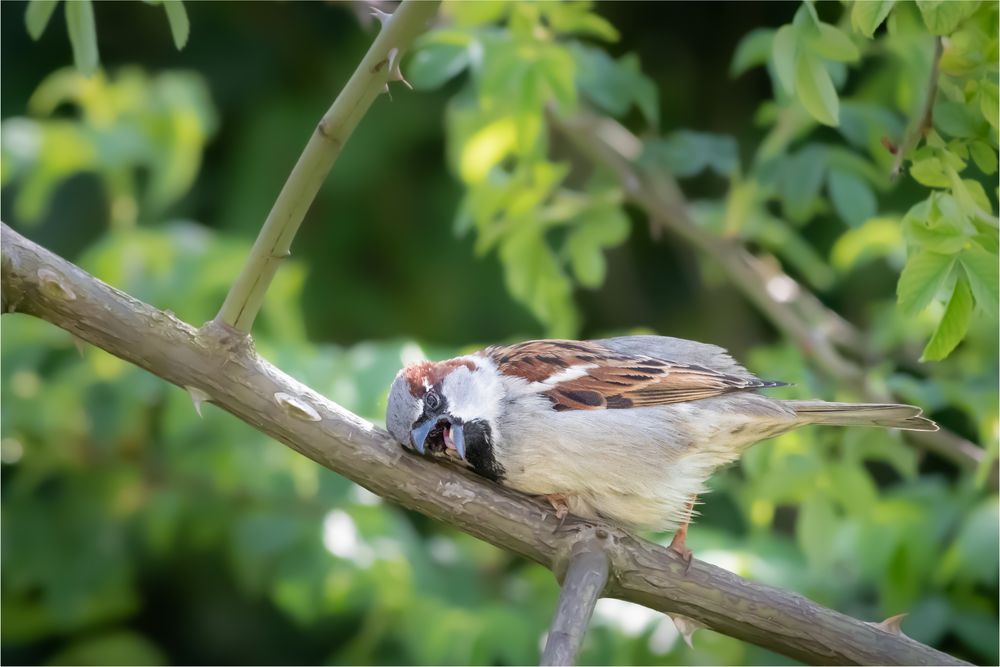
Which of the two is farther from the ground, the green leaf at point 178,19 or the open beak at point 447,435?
the green leaf at point 178,19

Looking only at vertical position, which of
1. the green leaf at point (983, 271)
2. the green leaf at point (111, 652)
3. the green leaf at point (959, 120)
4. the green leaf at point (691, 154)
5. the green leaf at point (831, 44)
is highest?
the green leaf at point (691, 154)

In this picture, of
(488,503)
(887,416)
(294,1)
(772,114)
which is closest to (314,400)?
(488,503)

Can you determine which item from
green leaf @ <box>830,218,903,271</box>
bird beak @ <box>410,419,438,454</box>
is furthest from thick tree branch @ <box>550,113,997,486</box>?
bird beak @ <box>410,419,438,454</box>

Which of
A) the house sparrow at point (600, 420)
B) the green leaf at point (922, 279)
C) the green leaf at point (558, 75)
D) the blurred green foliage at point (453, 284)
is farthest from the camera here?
the blurred green foliage at point (453, 284)

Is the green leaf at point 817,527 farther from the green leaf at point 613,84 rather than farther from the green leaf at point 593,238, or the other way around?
the green leaf at point 613,84

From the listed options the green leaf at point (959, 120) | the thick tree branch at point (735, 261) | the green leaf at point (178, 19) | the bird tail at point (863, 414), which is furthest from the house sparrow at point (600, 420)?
the thick tree branch at point (735, 261)

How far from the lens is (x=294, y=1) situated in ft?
13.8

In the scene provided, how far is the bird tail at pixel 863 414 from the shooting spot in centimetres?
179

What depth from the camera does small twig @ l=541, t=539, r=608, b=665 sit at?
4.58 ft

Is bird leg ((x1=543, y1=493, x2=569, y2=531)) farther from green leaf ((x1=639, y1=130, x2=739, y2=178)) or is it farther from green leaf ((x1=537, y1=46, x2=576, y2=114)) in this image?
green leaf ((x1=639, y1=130, x2=739, y2=178))

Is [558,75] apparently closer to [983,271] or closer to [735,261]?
[735,261]

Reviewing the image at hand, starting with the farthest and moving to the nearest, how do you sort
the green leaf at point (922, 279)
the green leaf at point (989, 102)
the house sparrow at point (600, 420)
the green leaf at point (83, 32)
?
the house sparrow at point (600, 420) < the green leaf at point (83, 32) < the green leaf at point (989, 102) < the green leaf at point (922, 279)

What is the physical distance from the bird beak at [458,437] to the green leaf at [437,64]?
0.90 meters

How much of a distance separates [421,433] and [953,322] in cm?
82
